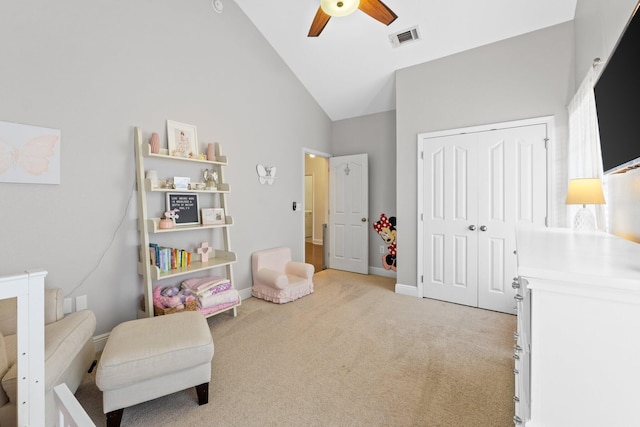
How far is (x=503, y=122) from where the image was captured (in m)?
3.16

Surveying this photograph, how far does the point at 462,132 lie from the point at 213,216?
9.65 feet

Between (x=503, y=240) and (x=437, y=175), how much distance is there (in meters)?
1.02

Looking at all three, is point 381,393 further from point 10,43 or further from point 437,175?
point 10,43

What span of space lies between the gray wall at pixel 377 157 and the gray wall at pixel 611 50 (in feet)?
7.91

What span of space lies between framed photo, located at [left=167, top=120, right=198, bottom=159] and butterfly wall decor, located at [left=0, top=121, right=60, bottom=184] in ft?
2.73

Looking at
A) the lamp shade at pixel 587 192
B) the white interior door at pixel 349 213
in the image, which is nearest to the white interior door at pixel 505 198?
the lamp shade at pixel 587 192

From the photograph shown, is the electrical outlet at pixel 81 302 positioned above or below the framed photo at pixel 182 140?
below

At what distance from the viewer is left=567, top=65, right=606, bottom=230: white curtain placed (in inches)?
84.7

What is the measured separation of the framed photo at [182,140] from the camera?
283cm

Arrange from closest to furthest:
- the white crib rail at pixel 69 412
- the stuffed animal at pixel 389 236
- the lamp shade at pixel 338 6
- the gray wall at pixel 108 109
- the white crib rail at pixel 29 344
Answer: the white crib rail at pixel 69 412 < the white crib rail at pixel 29 344 < the gray wall at pixel 108 109 < the lamp shade at pixel 338 6 < the stuffed animal at pixel 389 236

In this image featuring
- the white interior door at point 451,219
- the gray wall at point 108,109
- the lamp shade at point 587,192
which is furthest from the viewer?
the white interior door at point 451,219

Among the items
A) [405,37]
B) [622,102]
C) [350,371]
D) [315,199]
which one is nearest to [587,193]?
[622,102]

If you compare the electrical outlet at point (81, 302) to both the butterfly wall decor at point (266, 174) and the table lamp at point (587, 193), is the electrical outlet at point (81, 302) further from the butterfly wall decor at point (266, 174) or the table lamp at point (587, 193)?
the table lamp at point (587, 193)

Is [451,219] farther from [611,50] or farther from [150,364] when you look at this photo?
[150,364]
